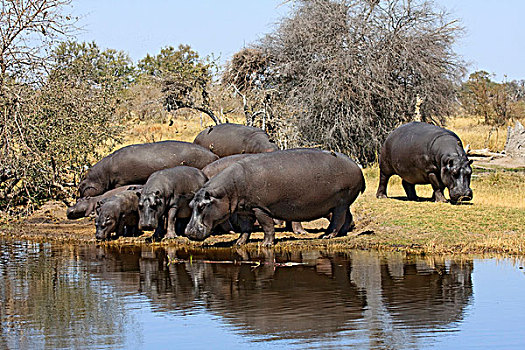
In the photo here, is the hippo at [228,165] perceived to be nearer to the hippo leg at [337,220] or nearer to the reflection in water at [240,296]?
the hippo leg at [337,220]

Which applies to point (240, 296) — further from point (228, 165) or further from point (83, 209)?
point (83, 209)

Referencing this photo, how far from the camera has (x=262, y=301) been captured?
849cm

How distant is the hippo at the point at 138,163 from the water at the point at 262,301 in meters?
4.98

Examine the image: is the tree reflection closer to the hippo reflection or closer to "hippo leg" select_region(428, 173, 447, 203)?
the hippo reflection

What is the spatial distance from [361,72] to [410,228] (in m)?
14.2

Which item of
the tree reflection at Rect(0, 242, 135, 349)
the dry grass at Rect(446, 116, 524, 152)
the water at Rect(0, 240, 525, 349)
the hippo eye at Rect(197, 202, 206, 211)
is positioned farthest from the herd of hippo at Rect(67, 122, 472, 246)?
the dry grass at Rect(446, 116, 524, 152)

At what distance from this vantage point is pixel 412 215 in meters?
15.1

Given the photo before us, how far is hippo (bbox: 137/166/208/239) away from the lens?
14.2m

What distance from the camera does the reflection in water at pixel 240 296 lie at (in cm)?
702

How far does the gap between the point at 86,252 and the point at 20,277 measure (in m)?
2.77

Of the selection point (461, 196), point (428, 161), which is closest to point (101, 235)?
point (428, 161)

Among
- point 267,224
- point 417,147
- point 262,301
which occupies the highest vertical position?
point 417,147

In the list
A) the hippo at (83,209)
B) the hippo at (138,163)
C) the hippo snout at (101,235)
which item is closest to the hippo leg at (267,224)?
the hippo snout at (101,235)

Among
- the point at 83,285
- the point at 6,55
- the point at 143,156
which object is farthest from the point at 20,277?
the point at 6,55
